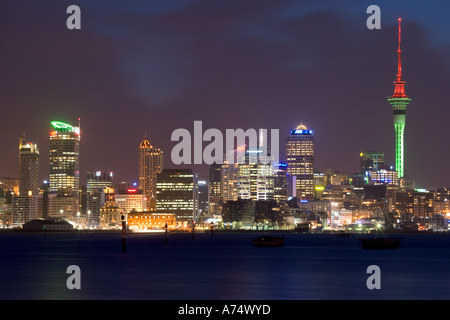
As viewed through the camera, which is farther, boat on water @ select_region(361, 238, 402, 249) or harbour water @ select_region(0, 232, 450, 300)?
boat on water @ select_region(361, 238, 402, 249)

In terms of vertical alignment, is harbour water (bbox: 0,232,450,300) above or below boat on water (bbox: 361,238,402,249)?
above

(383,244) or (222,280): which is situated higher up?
(222,280)

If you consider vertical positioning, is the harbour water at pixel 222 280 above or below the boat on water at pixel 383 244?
above

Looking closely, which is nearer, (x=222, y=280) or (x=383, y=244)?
(x=222, y=280)

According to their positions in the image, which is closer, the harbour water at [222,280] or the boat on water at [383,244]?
the harbour water at [222,280]

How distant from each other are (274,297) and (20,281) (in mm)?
31158
